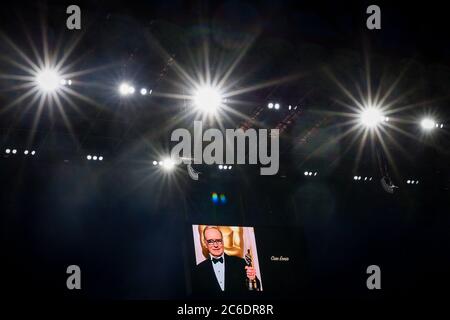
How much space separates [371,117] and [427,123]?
1.25 m

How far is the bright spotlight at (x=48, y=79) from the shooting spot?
8.15 meters

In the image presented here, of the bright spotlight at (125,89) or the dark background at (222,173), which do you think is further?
the bright spotlight at (125,89)

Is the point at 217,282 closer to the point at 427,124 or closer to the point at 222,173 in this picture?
the point at 222,173

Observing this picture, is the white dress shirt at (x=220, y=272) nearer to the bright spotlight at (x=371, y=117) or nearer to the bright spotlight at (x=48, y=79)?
the bright spotlight at (x=371, y=117)

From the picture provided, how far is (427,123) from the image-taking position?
10.0m

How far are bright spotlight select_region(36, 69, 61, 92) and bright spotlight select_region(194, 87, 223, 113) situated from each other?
2.33 metres

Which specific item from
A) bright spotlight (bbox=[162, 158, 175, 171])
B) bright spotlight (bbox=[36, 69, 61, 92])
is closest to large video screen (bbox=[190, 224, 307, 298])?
bright spotlight (bbox=[162, 158, 175, 171])

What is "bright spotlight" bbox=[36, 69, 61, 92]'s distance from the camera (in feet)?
26.7

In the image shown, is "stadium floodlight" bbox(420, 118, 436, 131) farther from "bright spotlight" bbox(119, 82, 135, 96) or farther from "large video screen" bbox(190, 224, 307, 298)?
"bright spotlight" bbox(119, 82, 135, 96)

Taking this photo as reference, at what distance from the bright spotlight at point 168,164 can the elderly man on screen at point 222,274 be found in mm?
2059

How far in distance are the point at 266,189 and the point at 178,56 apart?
5.42 m

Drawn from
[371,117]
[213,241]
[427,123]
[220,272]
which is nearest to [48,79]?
[213,241]

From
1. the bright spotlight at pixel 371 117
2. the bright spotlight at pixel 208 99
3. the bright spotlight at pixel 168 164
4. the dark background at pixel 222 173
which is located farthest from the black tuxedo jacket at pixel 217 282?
the bright spotlight at pixel 371 117
